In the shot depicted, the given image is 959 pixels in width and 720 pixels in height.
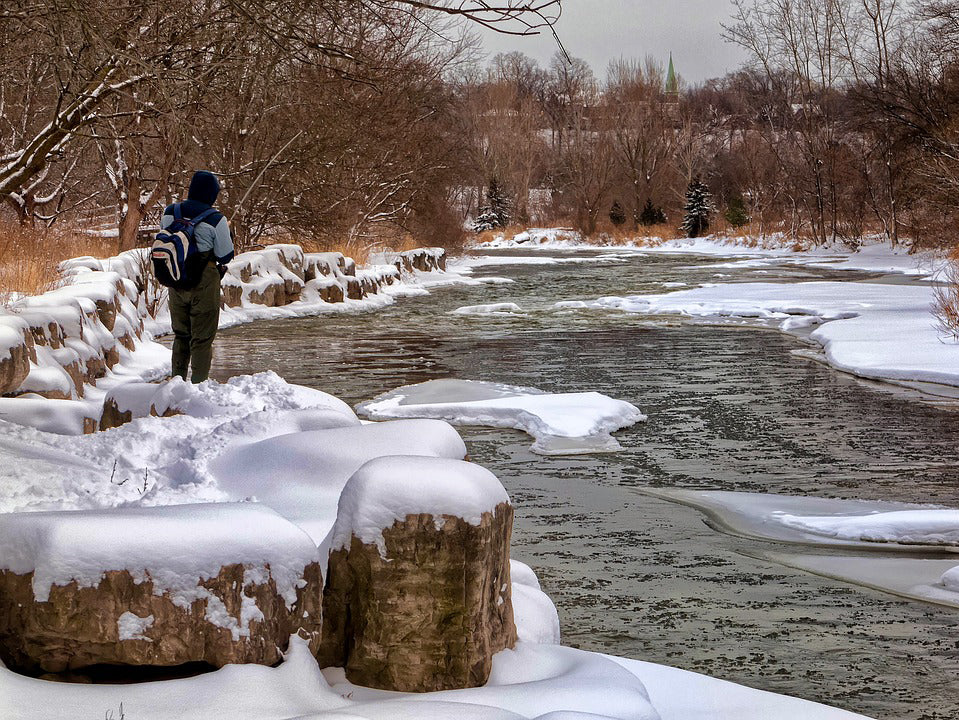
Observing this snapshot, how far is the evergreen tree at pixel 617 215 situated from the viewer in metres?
64.2

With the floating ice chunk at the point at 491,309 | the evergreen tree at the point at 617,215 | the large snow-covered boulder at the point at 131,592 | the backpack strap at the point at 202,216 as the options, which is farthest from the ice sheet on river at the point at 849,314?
the evergreen tree at the point at 617,215

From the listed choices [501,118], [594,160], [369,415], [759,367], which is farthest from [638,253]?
[369,415]

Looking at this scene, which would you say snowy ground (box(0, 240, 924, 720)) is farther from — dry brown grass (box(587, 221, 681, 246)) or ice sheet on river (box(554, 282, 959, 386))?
dry brown grass (box(587, 221, 681, 246))

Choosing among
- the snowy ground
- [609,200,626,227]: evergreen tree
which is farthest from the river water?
[609,200,626,227]: evergreen tree

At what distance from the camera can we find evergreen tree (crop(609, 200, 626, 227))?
64.2 metres

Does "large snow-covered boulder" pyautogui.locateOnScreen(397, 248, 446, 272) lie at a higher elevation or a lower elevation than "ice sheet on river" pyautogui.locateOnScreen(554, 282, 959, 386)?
higher

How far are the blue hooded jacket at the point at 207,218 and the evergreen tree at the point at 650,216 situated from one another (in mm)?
56036

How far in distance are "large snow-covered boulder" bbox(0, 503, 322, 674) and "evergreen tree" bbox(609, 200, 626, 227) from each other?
201ft

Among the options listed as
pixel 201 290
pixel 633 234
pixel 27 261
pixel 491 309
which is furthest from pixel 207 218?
pixel 633 234

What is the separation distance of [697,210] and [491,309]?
Answer: 38.3 metres

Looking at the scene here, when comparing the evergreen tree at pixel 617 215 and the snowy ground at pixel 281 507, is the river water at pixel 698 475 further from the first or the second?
the evergreen tree at pixel 617 215

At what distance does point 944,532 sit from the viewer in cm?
645

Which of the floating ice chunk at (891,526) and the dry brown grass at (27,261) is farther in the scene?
the dry brown grass at (27,261)

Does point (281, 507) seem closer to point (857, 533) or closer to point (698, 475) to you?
point (857, 533)
